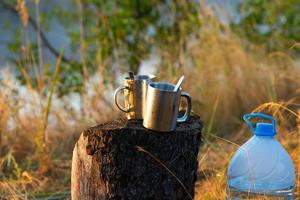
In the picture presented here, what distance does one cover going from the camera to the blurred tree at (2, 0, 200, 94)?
309 inches

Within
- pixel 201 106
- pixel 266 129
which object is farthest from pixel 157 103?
pixel 201 106

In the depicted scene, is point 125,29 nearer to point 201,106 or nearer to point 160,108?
point 201,106

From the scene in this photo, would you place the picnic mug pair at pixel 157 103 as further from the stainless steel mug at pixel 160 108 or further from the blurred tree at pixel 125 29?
the blurred tree at pixel 125 29

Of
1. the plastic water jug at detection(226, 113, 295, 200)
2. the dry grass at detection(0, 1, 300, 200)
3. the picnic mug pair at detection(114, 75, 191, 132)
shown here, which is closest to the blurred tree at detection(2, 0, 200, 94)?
the dry grass at detection(0, 1, 300, 200)

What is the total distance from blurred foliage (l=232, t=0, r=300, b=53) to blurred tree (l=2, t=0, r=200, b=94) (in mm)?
672

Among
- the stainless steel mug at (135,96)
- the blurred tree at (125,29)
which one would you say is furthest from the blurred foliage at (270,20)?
the stainless steel mug at (135,96)

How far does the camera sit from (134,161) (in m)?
3.02

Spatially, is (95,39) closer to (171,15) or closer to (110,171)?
(171,15)

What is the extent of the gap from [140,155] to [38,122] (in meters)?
2.65

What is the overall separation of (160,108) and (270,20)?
5763 millimetres

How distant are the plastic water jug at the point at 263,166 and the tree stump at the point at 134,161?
308mm

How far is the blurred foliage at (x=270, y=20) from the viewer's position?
8.51 m

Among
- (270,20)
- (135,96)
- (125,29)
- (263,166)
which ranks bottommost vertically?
(263,166)

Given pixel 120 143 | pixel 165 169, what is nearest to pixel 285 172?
pixel 165 169
